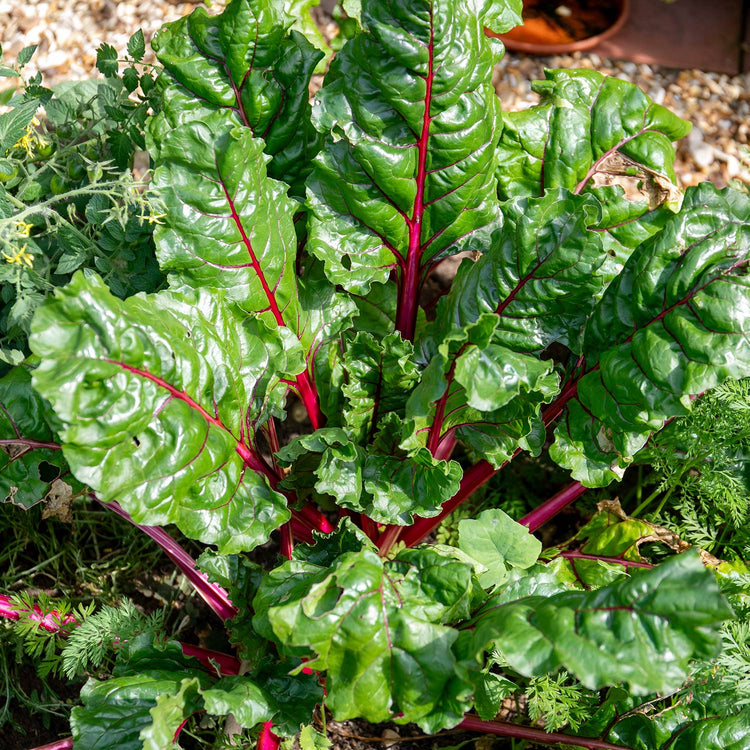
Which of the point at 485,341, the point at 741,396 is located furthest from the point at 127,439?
the point at 741,396

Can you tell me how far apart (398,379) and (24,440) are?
931 millimetres

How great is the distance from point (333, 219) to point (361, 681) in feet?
3.78

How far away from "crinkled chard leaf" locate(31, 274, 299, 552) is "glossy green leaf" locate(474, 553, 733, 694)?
27.9 inches

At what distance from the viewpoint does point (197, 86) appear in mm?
1996

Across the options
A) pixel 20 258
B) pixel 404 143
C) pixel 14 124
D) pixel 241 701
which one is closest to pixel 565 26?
pixel 404 143

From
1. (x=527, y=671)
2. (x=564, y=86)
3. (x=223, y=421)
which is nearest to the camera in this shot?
(x=527, y=671)

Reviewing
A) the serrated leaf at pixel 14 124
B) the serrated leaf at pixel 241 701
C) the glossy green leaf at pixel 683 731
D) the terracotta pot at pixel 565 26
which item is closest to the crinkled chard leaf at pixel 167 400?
the serrated leaf at pixel 241 701

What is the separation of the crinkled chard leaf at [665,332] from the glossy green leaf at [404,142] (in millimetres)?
484

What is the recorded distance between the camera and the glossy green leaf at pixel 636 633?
1333 mm

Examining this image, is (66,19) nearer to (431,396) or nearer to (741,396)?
(431,396)

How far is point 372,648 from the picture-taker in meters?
1.55

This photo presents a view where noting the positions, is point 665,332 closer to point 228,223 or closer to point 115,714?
point 228,223

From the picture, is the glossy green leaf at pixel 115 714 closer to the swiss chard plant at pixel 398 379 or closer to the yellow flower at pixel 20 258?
the swiss chard plant at pixel 398 379

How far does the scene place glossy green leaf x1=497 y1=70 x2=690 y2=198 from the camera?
7.25ft
